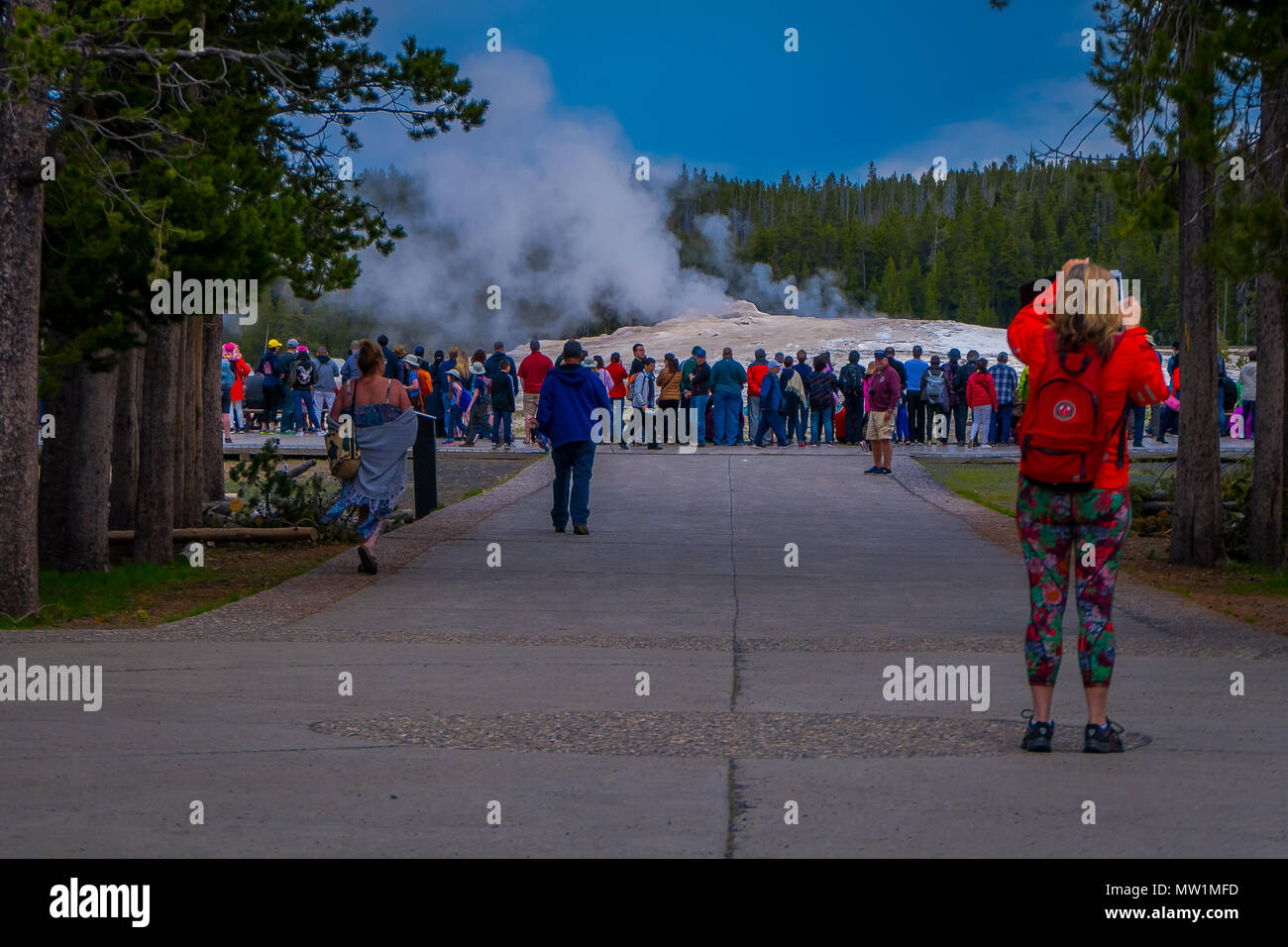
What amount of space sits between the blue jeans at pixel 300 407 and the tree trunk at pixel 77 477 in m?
19.2

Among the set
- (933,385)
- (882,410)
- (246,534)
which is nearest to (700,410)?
(933,385)

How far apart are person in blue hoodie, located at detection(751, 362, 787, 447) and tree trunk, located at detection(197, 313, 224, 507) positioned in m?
12.9

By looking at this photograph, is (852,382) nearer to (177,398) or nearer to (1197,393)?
(1197,393)

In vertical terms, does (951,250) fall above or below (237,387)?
above

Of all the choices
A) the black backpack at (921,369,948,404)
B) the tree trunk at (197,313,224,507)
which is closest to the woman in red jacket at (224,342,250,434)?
the black backpack at (921,369,948,404)

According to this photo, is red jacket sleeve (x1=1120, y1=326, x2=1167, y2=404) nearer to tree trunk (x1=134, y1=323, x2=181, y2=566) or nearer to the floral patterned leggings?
the floral patterned leggings

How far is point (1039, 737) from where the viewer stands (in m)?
6.18

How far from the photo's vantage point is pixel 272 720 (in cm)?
682

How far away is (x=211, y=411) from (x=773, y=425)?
13.8m

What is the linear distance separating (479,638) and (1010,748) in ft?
12.7

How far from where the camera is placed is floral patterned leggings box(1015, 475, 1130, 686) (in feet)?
19.9

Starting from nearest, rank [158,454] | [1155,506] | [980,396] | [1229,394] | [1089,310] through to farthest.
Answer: [1089,310], [158,454], [1155,506], [980,396], [1229,394]

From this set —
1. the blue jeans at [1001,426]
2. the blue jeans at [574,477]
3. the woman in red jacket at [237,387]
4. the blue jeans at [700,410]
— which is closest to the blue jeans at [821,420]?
the blue jeans at [700,410]

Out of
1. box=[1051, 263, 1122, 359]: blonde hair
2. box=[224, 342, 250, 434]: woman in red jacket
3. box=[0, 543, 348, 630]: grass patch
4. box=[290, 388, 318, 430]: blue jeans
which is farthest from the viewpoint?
box=[224, 342, 250, 434]: woman in red jacket
